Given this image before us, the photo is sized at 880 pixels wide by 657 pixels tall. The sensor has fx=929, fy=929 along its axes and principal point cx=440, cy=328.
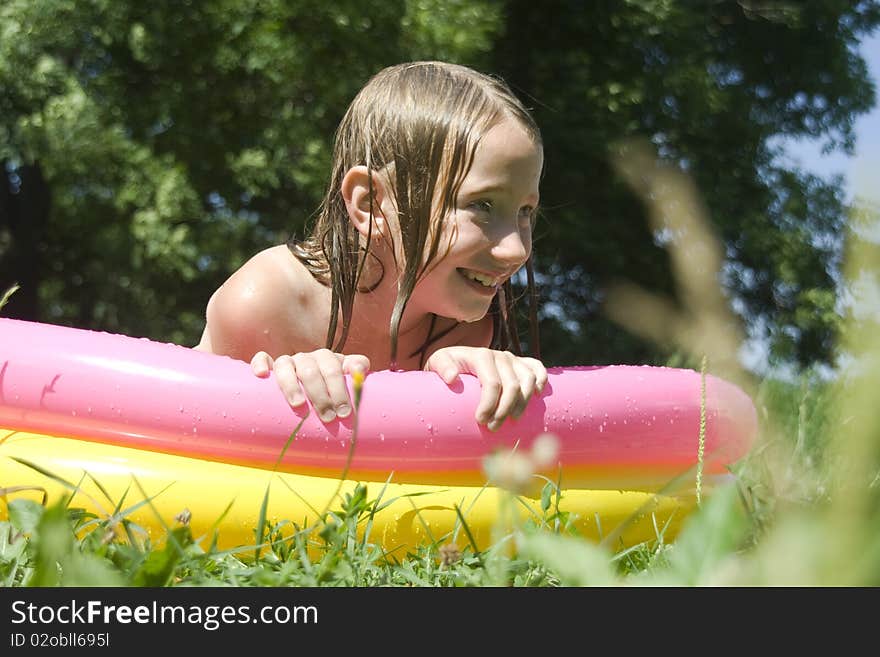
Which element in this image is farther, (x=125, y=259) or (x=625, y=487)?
(x=125, y=259)

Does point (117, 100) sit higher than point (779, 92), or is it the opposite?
point (779, 92)

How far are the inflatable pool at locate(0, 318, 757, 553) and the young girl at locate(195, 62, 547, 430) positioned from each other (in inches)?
7.3

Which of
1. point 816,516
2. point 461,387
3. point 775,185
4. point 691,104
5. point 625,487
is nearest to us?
point 816,516

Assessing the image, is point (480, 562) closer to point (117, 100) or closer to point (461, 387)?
point (461, 387)

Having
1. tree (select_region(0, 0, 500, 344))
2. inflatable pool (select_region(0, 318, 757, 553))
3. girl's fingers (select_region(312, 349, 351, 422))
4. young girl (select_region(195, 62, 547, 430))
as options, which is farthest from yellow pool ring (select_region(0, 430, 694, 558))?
tree (select_region(0, 0, 500, 344))

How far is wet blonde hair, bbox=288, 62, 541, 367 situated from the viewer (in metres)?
2.63

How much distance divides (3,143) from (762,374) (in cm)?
651

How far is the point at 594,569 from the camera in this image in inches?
15.8

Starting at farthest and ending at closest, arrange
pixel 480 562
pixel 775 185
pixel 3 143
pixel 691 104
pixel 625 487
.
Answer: pixel 775 185, pixel 691 104, pixel 3 143, pixel 625 487, pixel 480 562

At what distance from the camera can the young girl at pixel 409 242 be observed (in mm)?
2559

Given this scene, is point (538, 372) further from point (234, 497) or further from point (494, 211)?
point (234, 497)

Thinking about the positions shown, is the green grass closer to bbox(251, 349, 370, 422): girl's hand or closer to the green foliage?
bbox(251, 349, 370, 422): girl's hand

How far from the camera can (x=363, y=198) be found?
2.86 metres

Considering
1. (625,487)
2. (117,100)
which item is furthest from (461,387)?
(117,100)
